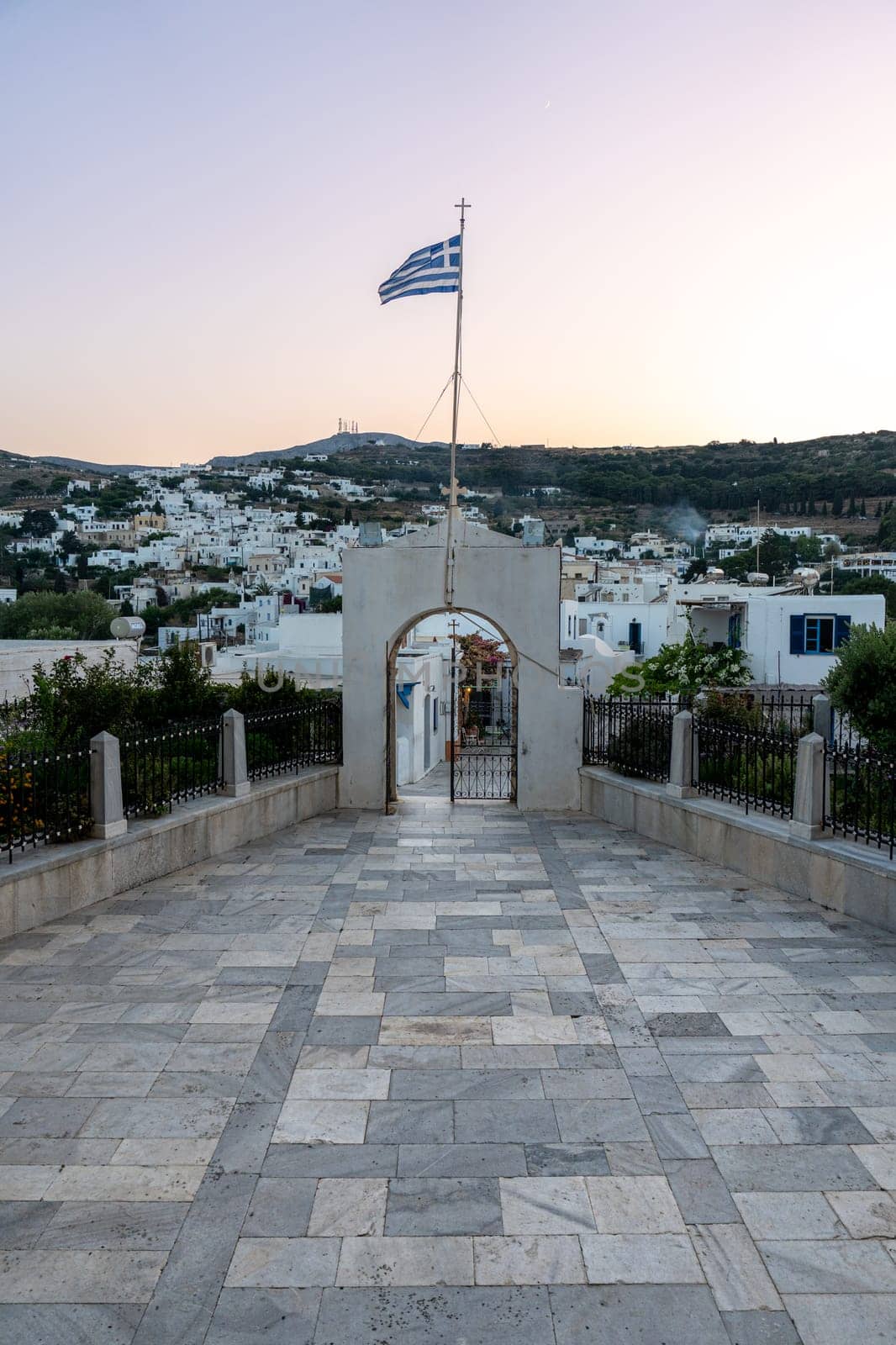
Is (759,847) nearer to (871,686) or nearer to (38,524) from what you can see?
(871,686)

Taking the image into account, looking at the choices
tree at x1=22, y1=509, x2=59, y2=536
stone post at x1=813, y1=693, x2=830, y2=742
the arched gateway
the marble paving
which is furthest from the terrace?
tree at x1=22, y1=509, x2=59, y2=536

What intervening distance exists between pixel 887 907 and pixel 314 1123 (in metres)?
5.84

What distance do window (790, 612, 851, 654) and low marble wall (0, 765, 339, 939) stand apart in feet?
67.5

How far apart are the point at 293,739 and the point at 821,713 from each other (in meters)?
8.32

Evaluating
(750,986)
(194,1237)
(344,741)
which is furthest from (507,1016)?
(344,741)

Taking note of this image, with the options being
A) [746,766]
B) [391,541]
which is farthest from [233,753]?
[746,766]

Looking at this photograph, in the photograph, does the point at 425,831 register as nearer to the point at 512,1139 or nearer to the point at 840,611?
the point at 512,1139

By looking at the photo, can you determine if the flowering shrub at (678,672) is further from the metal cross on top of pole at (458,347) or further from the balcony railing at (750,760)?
the metal cross on top of pole at (458,347)

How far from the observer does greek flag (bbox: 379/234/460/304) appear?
13602 millimetres

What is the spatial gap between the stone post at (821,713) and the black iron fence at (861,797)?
395cm

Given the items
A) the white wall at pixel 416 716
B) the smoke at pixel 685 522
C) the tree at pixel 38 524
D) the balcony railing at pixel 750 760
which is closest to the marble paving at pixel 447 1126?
the balcony railing at pixel 750 760

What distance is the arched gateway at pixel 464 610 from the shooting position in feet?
45.9

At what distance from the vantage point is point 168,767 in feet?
35.9

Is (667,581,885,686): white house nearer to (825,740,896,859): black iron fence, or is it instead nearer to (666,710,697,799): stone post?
(666,710,697,799): stone post
